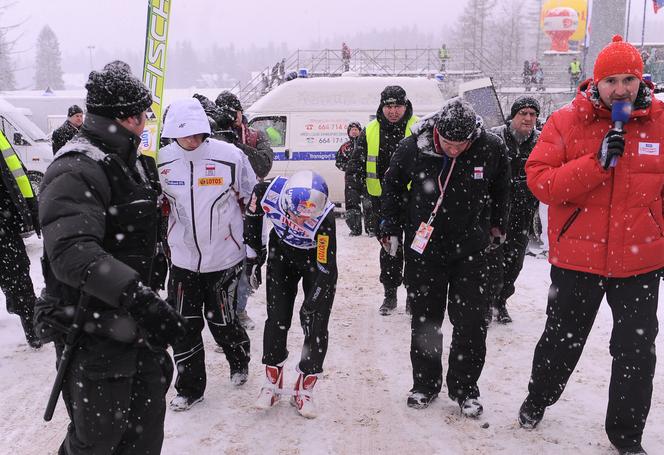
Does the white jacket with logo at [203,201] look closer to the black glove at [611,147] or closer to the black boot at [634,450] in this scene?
the black glove at [611,147]

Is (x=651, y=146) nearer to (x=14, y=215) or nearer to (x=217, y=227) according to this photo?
(x=217, y=227)

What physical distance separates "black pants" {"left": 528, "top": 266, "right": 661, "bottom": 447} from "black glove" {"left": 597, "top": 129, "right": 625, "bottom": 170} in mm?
705

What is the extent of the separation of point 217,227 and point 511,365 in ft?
8.78

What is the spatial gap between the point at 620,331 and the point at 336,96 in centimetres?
1018

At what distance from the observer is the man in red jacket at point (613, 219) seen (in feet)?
10.4

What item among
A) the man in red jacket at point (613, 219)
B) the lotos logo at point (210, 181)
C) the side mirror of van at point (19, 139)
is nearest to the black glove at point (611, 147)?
the man in red jacket at point (613, 219)

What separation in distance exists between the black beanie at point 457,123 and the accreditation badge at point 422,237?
0.61 metres

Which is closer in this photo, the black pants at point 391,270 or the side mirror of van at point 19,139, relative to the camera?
the black pants at point 391,270

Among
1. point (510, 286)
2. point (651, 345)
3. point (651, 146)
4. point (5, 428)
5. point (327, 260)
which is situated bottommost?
point (5, 428)

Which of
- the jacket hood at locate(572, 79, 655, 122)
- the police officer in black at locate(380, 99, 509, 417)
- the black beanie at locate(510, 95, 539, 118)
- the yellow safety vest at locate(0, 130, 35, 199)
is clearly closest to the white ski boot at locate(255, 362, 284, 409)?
the police officer in black at locate(380, 99, 509, 417)

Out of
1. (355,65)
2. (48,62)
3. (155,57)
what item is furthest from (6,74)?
(155,57)

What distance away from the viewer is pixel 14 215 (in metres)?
4.90

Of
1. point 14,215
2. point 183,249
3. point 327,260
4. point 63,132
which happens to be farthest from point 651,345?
point 63,132

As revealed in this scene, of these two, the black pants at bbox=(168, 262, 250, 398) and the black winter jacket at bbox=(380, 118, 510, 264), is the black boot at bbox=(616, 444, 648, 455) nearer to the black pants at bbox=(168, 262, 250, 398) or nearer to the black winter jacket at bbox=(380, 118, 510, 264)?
the black winter jacket at bbox=(380, 118, 510, 264)
